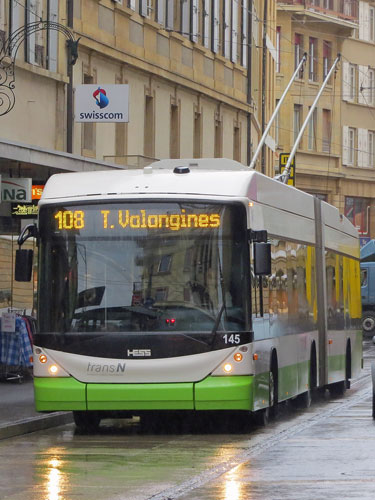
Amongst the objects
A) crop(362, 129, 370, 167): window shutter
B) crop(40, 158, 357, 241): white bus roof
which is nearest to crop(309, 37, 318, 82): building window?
crop(362, 129, 370, 167): window shutter

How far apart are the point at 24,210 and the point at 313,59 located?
48.8 m

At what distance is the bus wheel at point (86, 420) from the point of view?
18078 mm

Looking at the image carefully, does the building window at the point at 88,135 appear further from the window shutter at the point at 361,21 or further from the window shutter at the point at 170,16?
the window shutter at the point at 361,21

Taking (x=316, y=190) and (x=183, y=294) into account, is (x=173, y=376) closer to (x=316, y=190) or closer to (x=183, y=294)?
(x=183, y=294)

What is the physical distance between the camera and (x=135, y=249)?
17.2 metres

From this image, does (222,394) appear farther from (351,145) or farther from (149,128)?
(351,145)

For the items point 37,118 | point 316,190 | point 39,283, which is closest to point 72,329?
point 39,283

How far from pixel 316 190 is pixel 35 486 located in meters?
61.8

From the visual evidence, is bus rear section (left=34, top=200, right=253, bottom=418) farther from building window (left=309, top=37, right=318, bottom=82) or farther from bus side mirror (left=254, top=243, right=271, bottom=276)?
building window (left=309, top=37, right=318, bottom=82)

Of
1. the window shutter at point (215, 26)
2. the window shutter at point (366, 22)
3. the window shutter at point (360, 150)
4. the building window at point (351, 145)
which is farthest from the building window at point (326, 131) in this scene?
the window shutter at point (215, 26)

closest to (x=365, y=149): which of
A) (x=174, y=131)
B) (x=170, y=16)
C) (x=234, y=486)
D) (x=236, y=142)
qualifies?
(x=236, y=142)

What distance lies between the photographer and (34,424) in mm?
18047

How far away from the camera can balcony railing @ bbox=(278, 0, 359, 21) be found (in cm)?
7219

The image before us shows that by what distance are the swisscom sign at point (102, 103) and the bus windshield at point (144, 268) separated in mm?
12806
